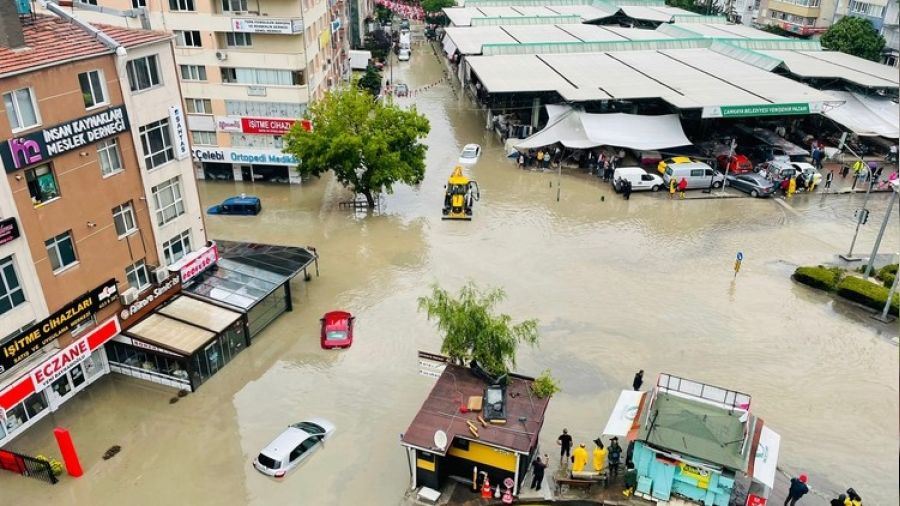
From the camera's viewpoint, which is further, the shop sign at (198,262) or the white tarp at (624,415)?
the shop sign at (198,262)

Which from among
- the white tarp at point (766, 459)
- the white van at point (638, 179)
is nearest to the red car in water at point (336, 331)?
the white tarp at point (766, 459)

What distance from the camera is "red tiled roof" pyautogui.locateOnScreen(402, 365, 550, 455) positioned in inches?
729

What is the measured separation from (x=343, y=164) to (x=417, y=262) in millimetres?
7780

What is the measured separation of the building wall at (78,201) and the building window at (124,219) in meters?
0.18

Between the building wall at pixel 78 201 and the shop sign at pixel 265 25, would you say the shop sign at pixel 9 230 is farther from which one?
the shop sign at pixel 265 25

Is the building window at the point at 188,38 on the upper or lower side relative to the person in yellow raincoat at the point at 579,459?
upper

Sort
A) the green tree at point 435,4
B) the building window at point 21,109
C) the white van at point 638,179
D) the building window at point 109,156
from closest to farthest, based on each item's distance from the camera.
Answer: the building window at point 21,109, the building window at point 109,156, the white van at point 638,179, the green tree at point 435,4

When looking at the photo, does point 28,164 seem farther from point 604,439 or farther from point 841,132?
point 841,132

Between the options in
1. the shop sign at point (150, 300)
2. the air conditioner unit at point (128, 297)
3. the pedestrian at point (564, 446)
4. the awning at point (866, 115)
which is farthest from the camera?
the awning at point (866, 115)

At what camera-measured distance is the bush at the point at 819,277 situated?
3044 cm

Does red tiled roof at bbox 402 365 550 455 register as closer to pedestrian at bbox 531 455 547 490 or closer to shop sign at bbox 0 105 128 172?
pedestrian at bbox 531 455 547 490

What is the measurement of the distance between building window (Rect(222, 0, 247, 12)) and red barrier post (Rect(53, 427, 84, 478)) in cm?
2747

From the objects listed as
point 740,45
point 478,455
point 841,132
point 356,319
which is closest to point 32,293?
point 356,319

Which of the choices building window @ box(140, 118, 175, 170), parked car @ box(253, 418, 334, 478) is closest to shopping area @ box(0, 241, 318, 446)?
building window @ box(140, 118, 175, 170)
